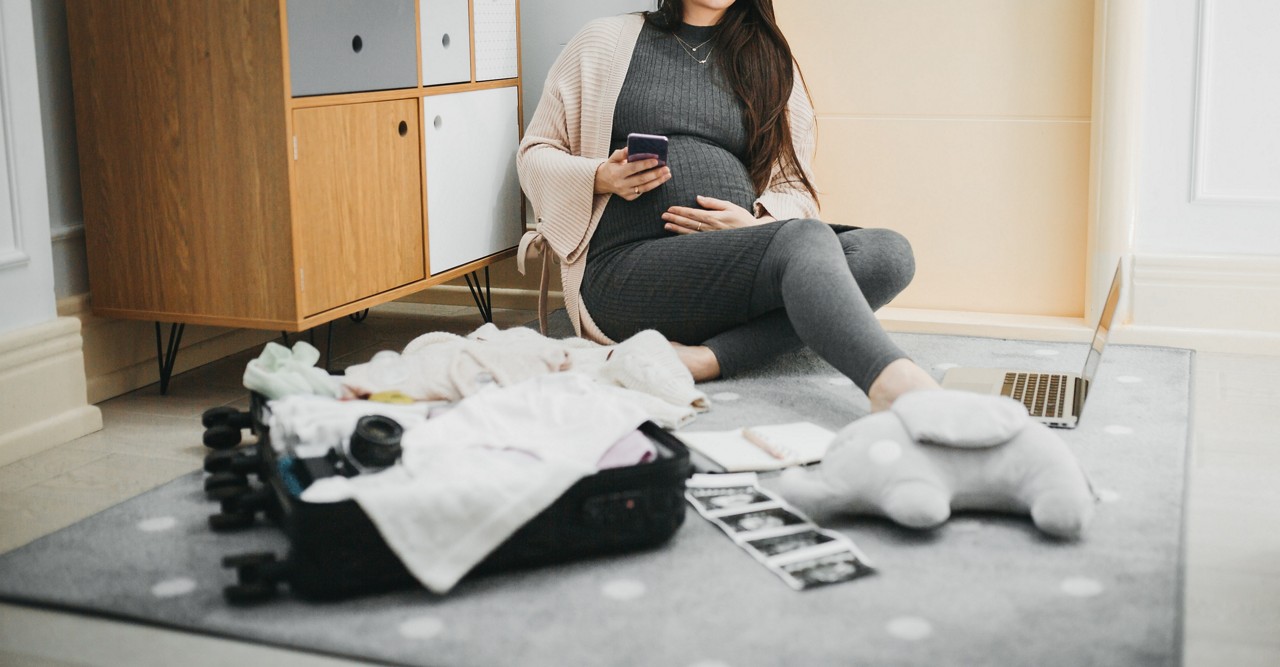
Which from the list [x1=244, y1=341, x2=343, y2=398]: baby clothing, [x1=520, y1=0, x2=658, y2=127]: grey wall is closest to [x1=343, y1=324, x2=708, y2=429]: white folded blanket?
[x1=244, y1=341, x2=343, y2=398]: baby clothing

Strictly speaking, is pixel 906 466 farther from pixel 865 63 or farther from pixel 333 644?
pixel 865 63

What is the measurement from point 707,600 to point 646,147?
1099 mm

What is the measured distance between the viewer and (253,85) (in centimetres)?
204

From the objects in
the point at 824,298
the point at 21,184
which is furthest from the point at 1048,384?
the point at 21,184

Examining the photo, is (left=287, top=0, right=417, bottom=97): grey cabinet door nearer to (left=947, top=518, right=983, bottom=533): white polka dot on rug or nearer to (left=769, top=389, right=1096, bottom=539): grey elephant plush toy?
(left=769, top=389, right=1096, bottom=539): grey elephant plush toy

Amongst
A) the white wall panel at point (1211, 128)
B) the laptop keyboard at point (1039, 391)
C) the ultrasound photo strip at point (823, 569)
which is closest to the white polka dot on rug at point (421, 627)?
the ultrasound photo strip at point (823, 569)

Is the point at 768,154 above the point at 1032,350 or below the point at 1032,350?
above

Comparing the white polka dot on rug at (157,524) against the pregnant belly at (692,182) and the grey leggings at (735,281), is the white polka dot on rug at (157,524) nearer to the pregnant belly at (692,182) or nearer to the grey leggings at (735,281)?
the grey leggings at (735,281)

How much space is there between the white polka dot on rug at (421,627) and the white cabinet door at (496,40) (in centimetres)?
168

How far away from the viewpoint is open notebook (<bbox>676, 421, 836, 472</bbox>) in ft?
5.58

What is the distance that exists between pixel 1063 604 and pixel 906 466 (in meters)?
0.26

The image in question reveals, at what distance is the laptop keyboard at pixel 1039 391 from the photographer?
1.99 meters

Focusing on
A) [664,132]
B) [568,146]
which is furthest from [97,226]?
[664,132]

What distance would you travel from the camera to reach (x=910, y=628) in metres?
1.21
